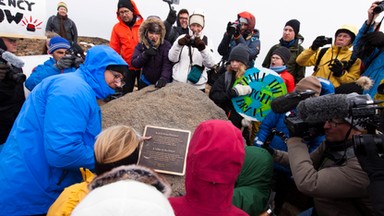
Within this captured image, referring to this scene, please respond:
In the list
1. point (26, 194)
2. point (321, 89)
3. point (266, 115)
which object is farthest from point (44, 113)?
point (321, 89)

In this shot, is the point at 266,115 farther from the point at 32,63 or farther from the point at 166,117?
the point at 32,63

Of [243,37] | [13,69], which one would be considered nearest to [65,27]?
[13,69]

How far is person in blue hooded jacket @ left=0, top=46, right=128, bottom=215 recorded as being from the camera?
7.20 feet

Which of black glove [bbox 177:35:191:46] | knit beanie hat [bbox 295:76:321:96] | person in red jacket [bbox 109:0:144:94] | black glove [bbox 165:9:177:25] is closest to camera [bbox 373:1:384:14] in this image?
knit beanie hat [bbox 295:76:321:96]

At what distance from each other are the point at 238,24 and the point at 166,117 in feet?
9.69

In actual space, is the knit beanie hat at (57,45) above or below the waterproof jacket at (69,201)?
above

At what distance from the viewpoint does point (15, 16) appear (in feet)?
18.7

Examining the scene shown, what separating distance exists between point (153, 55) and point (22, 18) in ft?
10.6

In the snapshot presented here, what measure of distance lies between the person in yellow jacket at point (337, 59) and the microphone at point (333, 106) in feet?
8.02

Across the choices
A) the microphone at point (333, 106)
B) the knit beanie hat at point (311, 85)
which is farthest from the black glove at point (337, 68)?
the microphone at point (333, 106)

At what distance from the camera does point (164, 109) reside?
13.3ft

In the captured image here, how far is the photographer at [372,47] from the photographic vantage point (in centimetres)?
398

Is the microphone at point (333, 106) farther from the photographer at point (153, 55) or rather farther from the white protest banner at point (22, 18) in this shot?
the white protest banner at point (22, 18)

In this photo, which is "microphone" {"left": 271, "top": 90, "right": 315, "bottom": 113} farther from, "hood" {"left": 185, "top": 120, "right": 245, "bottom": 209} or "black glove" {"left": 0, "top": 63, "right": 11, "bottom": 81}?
"black glove" {"left": 0, "top": 63, "right": 11, "bottom": 81}
